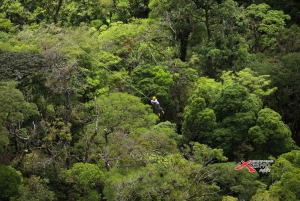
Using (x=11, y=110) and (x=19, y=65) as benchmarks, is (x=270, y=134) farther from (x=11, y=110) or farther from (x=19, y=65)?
(x=19, y=65)

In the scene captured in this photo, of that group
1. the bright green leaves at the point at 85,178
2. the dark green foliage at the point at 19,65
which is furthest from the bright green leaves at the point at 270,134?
the dark green foliage at the point at 19,65

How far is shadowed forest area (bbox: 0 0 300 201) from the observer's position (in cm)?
1603

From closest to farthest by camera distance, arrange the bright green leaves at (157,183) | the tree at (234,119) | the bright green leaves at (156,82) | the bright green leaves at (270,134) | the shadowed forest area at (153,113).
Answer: the bright green leaves at (157,183)
the shadowed forest area at (153,113)
the bright green leaves at (270,134)
the tree at (234,119)
the bright green leaves at (156,82)

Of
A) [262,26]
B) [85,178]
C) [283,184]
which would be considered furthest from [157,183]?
[262,26]

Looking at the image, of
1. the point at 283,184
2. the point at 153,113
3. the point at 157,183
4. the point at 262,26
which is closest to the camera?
the point at 157,183

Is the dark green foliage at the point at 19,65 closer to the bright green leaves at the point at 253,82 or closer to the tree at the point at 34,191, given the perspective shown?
the tree at the point at 34,191

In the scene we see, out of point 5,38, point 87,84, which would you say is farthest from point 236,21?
point 5,38

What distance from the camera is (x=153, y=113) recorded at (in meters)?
21.7

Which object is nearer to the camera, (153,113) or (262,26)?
(153,113)

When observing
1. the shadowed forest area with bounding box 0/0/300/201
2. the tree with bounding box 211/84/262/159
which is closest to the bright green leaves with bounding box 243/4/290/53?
the shadowed forest area with bounding box 0/0/300/201

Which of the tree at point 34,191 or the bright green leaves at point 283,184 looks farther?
the bright green leaves at point 283,184

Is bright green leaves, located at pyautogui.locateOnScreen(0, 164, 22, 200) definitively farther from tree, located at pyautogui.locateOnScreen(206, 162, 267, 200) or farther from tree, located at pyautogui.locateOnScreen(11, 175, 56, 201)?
tree, located at pyautogui.locateOnScreen(206, 162, 267, 200)

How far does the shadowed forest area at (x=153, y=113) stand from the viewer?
16.0m

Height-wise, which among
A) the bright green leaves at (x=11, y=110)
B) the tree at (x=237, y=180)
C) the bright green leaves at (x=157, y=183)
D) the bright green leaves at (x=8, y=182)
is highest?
the bright green leaves at (x=11, y=110)
